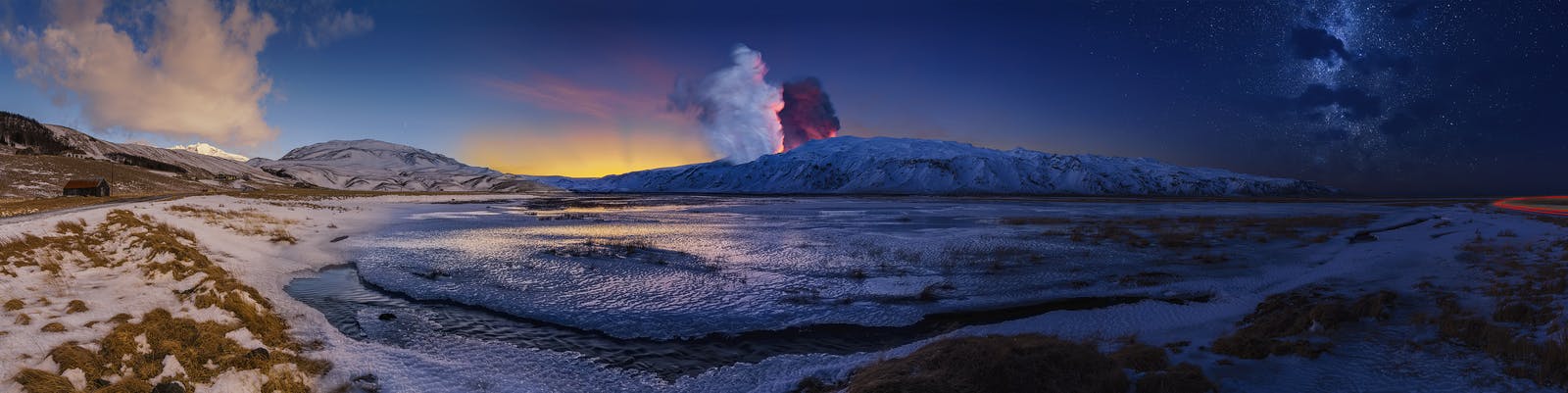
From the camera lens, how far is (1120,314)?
13.4m

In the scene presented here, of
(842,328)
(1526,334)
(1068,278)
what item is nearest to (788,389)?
(842,328)

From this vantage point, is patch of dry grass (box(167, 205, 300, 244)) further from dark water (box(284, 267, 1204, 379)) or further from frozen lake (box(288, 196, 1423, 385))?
dark water (box(284, 267, 1204, 379))

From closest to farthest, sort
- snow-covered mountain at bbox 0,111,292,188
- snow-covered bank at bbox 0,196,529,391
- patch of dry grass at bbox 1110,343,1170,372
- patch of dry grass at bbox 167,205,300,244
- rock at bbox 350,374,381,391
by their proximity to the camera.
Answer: snow-covered bank at bbox 0,196,529,391, patch of dry grass at bbox 1110,343,1170,372, rock at bbox 350,374,381,391, patch of dry grass at bbox 167,205,300,244, snow-covered mountain at bbox 0,111,292,188

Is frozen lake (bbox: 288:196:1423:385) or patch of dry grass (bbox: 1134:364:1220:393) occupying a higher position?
patch of dry grass (bbox: 1134:364:1220:393)

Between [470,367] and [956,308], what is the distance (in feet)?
35.1

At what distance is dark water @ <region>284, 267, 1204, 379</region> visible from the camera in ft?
34.4

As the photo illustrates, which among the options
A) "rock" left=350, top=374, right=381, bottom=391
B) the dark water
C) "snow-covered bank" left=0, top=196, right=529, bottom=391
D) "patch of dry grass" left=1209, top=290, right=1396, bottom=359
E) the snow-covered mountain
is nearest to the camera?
"snow-covered bank" left=0, top=196, right=529, bottom=391

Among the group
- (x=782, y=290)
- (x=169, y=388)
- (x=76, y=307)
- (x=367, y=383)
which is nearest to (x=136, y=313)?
(x=76, y=307)

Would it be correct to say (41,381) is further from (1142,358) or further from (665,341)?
(1142,358)

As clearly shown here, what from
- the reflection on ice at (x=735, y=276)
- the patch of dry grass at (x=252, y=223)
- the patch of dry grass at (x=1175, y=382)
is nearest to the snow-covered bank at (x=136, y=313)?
the reflection on ice at (x=735, y=276)

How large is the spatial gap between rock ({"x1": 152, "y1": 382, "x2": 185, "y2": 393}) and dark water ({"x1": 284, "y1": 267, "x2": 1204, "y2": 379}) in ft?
13.1

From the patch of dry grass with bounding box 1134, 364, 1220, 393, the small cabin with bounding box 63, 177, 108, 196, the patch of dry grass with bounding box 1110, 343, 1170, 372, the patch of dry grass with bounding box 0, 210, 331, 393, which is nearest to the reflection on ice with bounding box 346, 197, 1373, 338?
the patch of dry grass with bounding box 0, 210, 331, 393

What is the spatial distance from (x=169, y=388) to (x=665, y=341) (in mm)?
6885

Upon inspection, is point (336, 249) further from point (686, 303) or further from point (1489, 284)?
point (1489, 284)
